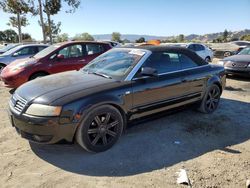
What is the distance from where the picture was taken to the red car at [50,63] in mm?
8023

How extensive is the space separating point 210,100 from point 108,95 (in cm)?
294

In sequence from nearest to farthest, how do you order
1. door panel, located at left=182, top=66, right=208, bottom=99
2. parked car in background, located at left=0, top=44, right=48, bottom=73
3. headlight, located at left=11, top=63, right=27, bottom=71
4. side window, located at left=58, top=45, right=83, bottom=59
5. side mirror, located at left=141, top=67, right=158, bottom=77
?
side mirror, located at left=141, top=67, right=158, bottom=77 → door panel, located at left=182, top=66, right=208, bottom=99 → headlight, located at left=11, top=63, right=27, bottom=71 → side window, located at left=58, top=45, right=83, bottom=59 → parked car in background, located at left=0, top=44, right=48, bottom=73

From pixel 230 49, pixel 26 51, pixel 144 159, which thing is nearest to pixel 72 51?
pixel 26 51

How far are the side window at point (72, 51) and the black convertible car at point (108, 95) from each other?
11.5 feet

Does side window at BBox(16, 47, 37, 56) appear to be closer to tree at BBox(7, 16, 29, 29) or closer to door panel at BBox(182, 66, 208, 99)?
door panel at BBox(182, 66, 208, 99)

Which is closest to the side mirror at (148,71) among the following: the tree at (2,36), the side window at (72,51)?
the side window at (72,51)

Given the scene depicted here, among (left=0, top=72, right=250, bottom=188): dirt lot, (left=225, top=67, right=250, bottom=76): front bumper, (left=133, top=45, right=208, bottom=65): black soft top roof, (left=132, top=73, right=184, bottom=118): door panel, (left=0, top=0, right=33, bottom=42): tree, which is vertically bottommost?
(left=0, top=72, right=250, bottom=188): dirt lot

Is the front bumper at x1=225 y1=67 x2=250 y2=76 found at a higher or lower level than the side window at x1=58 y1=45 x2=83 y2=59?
lower

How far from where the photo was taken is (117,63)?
506 cm

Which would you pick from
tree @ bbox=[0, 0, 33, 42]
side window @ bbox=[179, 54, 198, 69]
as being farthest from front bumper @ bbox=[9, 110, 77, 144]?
tree @ bbox=[0, 0, 33, 42]

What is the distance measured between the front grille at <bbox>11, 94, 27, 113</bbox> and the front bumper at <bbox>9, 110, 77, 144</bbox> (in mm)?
132

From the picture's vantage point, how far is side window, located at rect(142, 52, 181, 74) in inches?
199

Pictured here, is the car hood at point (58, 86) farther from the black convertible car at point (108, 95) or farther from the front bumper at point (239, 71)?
the front bumper at point (239, 71)

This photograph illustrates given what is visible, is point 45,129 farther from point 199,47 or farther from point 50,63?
point 199,47
